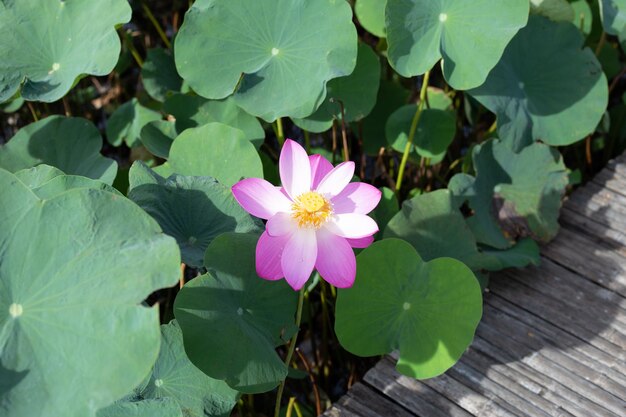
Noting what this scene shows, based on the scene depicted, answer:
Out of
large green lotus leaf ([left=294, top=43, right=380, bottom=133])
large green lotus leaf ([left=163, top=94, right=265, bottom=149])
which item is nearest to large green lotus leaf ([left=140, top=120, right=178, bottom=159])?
large green lotus leaf ([left=163, top=94, right=265, bottom=149])

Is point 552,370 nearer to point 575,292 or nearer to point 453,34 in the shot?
point 575,292

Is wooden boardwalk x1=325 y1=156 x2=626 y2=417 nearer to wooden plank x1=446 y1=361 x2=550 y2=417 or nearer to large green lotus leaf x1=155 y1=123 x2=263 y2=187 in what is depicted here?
wooden plank x1=446 y1=361 x2=550 y2=417

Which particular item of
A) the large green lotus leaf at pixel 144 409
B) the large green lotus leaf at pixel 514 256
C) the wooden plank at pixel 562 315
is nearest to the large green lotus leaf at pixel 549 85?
the large green lotus leaf at pixel 514 256

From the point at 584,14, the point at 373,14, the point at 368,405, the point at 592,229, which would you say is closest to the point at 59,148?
the point at 373,14

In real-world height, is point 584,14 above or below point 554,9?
below

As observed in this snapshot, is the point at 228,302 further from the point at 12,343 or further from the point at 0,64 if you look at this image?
the point at 0,64

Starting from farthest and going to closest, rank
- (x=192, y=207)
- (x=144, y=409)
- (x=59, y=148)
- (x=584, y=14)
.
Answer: (x=584, y=14)
(x=59, y=148)
(x=192, y=207)
(x=144, y=409)

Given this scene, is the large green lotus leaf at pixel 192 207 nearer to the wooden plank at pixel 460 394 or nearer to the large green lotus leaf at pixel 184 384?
the large green lotus leaf at pixel 184 384
